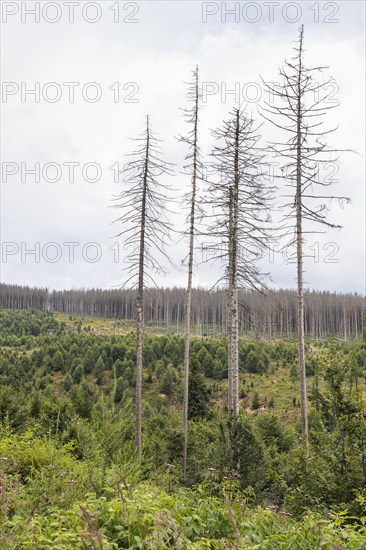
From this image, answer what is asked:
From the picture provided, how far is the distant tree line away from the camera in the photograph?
246 ft

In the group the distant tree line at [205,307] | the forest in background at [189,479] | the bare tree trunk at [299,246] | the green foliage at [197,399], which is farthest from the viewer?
the distant tree line at [205,307]

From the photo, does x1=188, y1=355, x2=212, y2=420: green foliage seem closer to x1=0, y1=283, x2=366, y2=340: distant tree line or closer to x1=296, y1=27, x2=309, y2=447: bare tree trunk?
x1=296, y1=27, x2=309, y2=447: bare tree trunk

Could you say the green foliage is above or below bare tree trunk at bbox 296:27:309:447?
below

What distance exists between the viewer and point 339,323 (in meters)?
84.4

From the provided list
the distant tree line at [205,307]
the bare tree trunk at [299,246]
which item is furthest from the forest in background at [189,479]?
the distant tree line at [205,307]

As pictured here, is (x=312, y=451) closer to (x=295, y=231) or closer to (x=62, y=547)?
(x=62, y=547)

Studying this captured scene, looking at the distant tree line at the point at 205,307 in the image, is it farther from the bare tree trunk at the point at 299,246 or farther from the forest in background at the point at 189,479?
the bare tree trunk at the point at 299,246

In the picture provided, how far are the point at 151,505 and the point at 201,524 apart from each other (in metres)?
0.48

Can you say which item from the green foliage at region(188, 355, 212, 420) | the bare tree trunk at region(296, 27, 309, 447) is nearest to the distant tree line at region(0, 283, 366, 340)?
the green foliage at region(188, 355, 212, 420)

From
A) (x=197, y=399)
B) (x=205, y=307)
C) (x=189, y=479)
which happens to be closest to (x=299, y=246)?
(x=189, y=479)

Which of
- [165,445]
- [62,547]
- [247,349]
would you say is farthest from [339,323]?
A: [62,547]

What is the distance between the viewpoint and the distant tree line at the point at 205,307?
75.1m

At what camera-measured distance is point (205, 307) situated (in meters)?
87.7

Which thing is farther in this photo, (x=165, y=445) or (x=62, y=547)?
(x=165, y=445)
